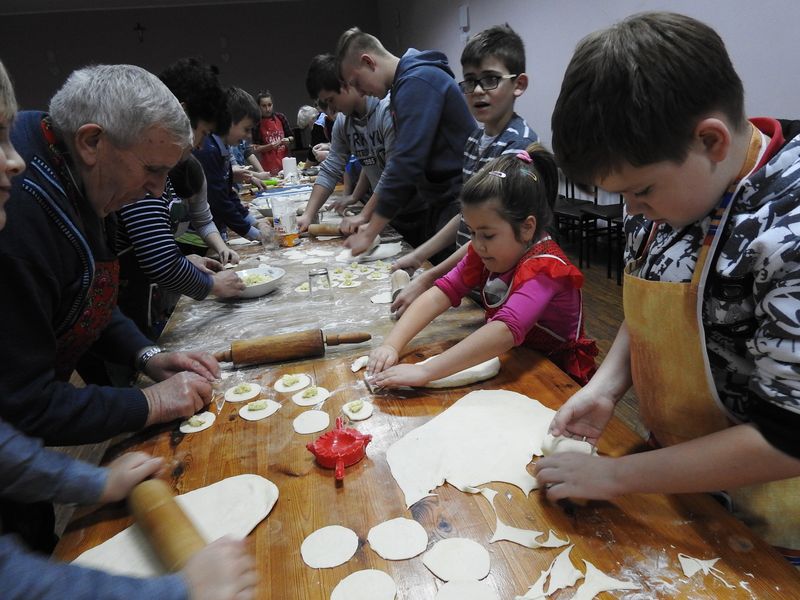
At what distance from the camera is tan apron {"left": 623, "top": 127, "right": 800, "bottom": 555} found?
0.86 metres

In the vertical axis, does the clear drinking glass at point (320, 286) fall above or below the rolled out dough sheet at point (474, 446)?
below

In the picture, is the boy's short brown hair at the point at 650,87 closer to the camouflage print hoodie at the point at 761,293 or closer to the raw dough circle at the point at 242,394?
the camouflage print hoodie at the point at 761,293

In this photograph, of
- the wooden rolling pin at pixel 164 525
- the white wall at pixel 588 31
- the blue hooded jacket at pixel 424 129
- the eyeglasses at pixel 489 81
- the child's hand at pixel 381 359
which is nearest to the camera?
the wooden rolling pin at pixel 164 525

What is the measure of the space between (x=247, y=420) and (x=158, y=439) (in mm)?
210

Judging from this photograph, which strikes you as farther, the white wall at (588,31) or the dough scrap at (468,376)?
the white wall at (588,31)

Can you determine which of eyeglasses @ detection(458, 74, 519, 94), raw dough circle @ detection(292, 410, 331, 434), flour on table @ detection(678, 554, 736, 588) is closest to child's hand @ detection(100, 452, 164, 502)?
raw dough circle @ detection(292, 410, 331, 434)

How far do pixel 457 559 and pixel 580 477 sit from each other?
0.25 m

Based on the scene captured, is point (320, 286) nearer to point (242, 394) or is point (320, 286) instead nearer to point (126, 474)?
point (242, 394)

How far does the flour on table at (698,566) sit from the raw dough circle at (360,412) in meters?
0.71

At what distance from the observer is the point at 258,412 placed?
1298 millimetres

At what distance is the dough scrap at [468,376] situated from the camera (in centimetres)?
133

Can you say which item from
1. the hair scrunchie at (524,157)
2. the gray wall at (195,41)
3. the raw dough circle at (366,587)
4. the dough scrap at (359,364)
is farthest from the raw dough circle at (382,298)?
the gray wall at (195,41)

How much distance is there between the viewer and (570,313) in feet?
4.93

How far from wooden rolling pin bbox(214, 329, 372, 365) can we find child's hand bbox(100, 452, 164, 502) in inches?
19.5
